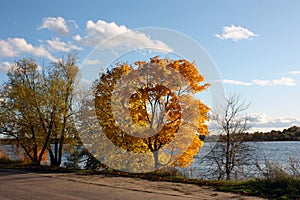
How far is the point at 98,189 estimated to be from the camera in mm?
10977

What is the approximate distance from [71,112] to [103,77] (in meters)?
3.89

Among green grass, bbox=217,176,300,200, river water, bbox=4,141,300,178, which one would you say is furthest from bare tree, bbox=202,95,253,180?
green grass, bbox=217,176,300,200

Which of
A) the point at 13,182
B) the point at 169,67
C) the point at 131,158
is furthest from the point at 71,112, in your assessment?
the point at 13,182

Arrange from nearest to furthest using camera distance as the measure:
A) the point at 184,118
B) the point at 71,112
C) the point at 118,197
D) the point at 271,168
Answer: the point at 118,197
the point at 271,168
the point at 184,118
the point at 71,112

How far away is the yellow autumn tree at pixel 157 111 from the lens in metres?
19.7

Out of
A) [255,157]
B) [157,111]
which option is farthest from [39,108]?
[255,157]

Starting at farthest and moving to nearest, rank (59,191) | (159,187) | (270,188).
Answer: (159,187), (59,191), (270,188)

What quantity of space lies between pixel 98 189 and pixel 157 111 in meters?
9.67

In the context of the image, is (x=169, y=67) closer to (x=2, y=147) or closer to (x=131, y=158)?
(x=131, y=158)

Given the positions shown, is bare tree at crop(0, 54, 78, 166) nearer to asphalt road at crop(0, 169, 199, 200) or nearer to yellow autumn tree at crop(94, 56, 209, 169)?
yellow autumn tree at crop(94, 56, 209, 169)

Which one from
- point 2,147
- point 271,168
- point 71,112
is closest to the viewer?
point 271,168

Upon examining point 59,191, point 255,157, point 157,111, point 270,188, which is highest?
point 157,111

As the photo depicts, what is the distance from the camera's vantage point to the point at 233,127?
22.6 metres

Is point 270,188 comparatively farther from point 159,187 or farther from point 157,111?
point 157,111
